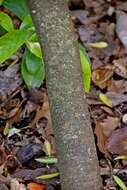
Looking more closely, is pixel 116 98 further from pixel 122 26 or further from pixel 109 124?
→ pixel 122 26

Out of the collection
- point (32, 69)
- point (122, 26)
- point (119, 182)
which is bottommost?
point (119, 182)

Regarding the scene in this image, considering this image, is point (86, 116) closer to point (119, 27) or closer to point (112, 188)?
point (112, 188)

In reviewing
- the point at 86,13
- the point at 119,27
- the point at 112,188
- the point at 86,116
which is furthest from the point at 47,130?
the point at 86,13

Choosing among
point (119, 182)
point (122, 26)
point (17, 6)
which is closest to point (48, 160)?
point (119, 182)

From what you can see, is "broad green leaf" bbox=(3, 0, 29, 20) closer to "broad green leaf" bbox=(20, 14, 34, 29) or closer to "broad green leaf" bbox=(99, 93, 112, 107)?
"broad green leaf" bbox=(20, 14, 34, 29)

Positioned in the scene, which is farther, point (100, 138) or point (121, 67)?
point (121, 67)

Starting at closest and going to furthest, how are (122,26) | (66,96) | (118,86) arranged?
(66,96), (118,86), (122,26)

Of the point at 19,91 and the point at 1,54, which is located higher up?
the point at 1,54
